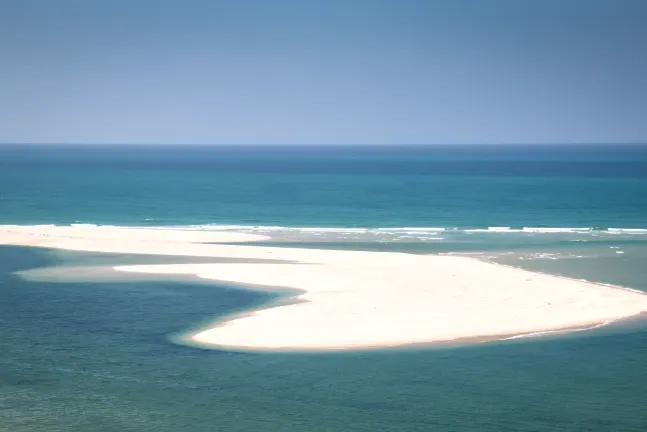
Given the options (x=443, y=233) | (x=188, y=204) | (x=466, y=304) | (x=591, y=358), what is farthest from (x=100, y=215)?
(x=591, y=358)

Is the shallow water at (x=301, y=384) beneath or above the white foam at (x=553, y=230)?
beneath

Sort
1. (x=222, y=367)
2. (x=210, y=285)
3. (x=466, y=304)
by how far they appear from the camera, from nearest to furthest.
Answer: (x=222, y=367) → (x=466, y=304) → (x=210, y=285)

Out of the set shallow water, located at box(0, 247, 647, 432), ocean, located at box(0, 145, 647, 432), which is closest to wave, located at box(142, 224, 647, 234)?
ocean, located at box(0, 145, 647, 432)

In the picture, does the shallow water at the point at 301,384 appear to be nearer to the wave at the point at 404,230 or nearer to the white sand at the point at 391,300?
the white sand at the point at 391,300

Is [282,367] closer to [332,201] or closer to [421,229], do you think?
[421,229]

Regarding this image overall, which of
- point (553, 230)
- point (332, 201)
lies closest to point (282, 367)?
point (553, 230)

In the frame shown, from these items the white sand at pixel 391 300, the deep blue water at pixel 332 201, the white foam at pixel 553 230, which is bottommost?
the white sand at pixel 391 300

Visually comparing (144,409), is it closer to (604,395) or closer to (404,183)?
(604,395)

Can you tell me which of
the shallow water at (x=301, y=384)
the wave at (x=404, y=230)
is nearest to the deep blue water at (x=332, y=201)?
the wave at (x=404, y=230)
